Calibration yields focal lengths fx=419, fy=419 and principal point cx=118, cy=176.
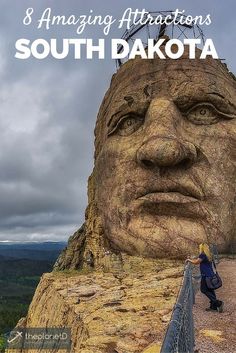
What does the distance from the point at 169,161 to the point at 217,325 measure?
7851 mm

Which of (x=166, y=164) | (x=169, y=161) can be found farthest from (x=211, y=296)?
(x=166, y=164)

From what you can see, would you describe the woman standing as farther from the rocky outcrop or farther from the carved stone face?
the carved stone face

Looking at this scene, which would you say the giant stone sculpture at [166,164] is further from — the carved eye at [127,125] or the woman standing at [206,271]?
the woman standing at [206,271]

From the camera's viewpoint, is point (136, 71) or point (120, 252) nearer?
point (120, 252)

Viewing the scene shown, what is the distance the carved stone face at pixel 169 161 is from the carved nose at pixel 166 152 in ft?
0.06

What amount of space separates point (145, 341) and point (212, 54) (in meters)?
14.7

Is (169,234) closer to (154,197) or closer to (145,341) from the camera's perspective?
(154,197)

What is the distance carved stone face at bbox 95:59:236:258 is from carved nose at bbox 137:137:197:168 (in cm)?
2

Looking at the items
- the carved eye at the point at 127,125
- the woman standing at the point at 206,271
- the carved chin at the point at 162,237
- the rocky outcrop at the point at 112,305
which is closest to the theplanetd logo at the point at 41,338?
the rocky outcrop at the point at 112,305

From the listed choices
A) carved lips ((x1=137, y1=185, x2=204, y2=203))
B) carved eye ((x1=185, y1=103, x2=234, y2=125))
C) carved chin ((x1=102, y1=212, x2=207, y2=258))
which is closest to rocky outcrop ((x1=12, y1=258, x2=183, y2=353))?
carved chin ((x1=102, y1=212, x2=207, y2=258))

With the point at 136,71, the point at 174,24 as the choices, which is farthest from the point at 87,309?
the point at 174,24

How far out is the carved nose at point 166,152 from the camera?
1560 centimetres

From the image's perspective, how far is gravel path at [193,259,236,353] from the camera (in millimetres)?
7531

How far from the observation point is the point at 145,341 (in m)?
8.03
